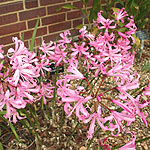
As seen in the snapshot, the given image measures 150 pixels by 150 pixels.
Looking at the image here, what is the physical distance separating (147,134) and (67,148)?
586 millimetres

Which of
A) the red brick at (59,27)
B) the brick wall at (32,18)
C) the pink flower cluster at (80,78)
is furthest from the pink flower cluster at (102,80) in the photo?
the red brick at (59,27)

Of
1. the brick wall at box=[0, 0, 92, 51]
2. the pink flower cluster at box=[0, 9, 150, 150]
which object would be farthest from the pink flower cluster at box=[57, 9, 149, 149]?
the brick wall at box=[0, 0, 92, 51]

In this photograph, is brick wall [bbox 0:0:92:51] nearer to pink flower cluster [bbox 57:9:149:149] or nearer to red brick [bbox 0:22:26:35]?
red brick [bbox 0:22:26:35]

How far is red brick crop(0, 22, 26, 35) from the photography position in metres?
2.16

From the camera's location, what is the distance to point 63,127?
60.2 inches

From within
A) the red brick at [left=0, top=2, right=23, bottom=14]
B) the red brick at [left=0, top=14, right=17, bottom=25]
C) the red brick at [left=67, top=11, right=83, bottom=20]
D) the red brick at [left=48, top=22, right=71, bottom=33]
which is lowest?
the red brick at [left=48, top=22, right=71, bottom=33]

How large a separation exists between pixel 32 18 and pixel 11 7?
250 mm

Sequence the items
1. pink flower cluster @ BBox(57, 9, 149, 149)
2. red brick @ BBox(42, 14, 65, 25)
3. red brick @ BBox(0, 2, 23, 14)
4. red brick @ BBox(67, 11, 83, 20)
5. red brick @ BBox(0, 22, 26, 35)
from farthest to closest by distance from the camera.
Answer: red brick @ BBox(67, 11, 83, 20), red brick @ BBox(42, 14, 65, 25), red brick @ BBox(0, 22, 26, 35), red brick @ BBox(0, 2, 23, 14), pink flower cluster @ BBox(57, 9, 149, 149)

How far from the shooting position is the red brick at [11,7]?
6.74ft

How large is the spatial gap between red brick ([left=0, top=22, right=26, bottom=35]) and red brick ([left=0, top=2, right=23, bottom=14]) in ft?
0.49

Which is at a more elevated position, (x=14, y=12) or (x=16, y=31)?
(x=14, y=12)

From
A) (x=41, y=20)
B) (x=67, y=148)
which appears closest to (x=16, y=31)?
(x=41, y=20)

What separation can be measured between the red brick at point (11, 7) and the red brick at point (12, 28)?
0.15 m

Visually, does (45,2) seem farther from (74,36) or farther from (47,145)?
(47,145)
